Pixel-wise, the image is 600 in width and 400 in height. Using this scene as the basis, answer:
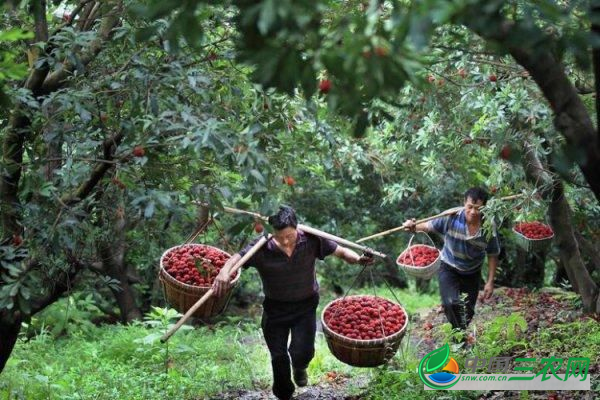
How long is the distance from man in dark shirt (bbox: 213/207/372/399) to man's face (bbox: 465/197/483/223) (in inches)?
53.3

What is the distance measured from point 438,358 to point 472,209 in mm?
1522

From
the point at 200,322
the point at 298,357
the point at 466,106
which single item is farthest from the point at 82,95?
the point at 200,322

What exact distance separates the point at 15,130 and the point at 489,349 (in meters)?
4.12

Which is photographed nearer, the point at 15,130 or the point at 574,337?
the point at 15,130

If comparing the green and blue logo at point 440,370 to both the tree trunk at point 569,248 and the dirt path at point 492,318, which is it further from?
the tree trunk at point 569,248

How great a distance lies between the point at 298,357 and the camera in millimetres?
6523

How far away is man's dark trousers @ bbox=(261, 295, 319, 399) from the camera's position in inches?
251

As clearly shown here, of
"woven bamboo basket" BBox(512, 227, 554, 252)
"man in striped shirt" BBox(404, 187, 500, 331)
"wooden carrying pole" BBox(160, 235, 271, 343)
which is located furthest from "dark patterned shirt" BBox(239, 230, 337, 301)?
"woven bamboo basket" BBox(512, 227, 554, 252)

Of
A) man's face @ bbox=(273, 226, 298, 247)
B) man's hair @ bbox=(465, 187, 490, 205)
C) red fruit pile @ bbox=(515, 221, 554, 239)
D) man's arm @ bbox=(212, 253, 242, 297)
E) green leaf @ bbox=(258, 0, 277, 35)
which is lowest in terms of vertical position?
red fruit pile @ bbox=(515, 221, 554, 239)

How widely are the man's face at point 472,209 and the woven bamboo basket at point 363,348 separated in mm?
1575

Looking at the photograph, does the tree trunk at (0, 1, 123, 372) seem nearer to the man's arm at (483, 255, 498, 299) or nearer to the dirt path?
the dirt path

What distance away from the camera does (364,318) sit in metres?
6.16

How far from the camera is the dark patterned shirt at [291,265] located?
20.1 feet

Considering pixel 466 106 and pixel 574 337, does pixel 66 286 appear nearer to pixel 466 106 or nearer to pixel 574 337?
pixel 466 106
